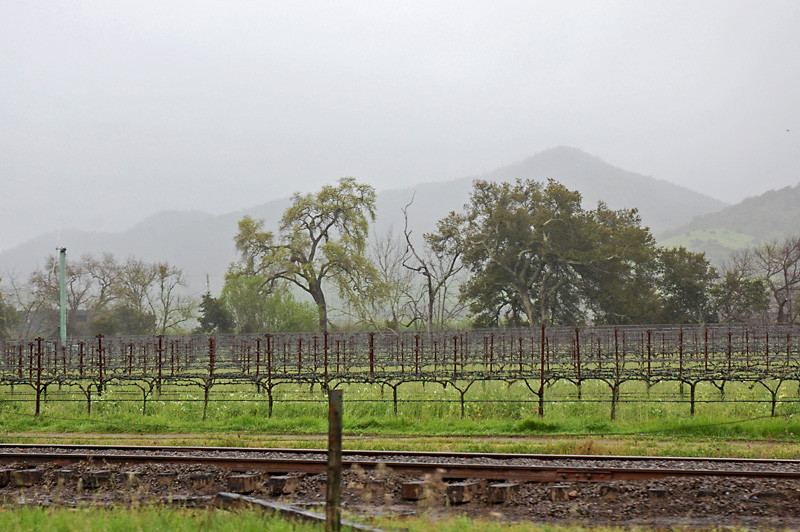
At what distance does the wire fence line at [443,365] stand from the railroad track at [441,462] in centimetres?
617

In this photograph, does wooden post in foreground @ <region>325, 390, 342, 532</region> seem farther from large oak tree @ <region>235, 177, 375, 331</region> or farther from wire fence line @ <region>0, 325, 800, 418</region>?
large oak tree @ <region>235, 177, 375, 331</region>

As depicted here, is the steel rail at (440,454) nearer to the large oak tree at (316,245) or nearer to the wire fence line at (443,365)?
the wire fence line at (443,365)

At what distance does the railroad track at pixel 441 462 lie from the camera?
11203 mm

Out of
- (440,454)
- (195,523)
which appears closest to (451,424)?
(440,454)

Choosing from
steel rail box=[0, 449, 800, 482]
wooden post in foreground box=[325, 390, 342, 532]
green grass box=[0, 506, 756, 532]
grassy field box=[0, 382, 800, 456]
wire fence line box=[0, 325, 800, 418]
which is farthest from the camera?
wire fence line box=[0, 325, 800, 418]

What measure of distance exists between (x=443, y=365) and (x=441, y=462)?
815 inches

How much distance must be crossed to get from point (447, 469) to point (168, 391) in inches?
718

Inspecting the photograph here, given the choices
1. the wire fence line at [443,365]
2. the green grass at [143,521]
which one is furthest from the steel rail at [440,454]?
the wire fence line at [443,365]

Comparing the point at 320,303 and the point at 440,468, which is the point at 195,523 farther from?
the point at 320,303

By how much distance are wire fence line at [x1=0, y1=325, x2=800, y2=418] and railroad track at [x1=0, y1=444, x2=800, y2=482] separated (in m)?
6.17

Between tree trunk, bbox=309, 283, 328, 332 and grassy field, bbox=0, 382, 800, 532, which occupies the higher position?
tree trunk, bbox=309, 283, 328, 332

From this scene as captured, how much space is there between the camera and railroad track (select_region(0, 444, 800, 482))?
11.2 meters

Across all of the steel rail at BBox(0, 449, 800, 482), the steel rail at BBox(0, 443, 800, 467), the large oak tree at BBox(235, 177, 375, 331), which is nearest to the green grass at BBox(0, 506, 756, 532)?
the steel rail at BBox(0, 449, 800, 482)

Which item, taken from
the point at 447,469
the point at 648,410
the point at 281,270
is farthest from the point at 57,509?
the point at 281,270
